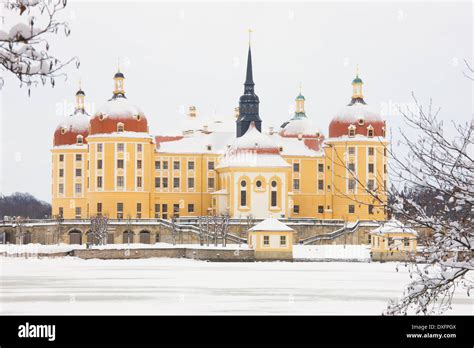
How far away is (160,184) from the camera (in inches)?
3223

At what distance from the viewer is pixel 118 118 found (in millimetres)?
78500

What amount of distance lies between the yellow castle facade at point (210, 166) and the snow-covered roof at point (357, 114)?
63 mm

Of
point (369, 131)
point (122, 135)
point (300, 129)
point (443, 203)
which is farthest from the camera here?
point (300, 129)

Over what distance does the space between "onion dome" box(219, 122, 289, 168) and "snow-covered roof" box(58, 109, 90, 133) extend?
12595 mm

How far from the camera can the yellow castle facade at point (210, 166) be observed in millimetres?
77438

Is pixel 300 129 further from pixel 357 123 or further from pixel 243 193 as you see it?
pixel 243 193

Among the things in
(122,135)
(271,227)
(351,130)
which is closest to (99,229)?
(122,135)

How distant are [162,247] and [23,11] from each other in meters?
54.2

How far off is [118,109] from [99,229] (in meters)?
12.7

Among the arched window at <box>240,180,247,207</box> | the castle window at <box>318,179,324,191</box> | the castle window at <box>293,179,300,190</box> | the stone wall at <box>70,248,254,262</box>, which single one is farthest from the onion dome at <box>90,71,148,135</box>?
the stone wall at <box>70,248,254,262</box>

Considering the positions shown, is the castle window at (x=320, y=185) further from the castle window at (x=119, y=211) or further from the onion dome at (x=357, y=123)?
the castle window at (x=119, y=211)
